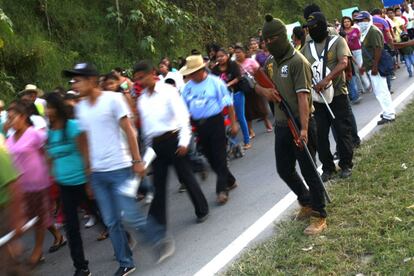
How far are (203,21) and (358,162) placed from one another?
37.3 feet

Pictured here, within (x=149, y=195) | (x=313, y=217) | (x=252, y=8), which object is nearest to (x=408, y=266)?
(x=313, y=217)

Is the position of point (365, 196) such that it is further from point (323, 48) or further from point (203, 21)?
point (203, 21)

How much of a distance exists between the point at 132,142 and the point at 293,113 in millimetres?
1507

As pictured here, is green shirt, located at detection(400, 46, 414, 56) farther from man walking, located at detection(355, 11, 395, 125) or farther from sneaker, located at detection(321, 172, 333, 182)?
→ sneaker, located at detection(321, 172, 333, 182)

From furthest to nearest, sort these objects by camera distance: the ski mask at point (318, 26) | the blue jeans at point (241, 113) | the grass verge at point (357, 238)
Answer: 1. the blue jeans at point (241, 113)
2. the ski mask at point (318, 26)
3. the grass verge at point (357, 238)

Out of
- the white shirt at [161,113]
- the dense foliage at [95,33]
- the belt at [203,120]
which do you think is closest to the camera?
the white shirt at [161,113]

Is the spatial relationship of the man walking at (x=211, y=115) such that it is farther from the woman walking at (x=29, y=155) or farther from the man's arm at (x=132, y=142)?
the woman walking at (x=29, y=155)

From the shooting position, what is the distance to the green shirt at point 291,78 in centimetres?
440

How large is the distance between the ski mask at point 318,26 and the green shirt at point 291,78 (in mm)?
1250

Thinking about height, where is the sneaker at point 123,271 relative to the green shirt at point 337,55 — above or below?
below

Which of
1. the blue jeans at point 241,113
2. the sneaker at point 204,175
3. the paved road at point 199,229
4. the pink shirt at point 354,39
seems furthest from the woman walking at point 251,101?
the sneaker at point 204,175

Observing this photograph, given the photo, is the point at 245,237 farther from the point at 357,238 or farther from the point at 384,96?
the point at 384,96

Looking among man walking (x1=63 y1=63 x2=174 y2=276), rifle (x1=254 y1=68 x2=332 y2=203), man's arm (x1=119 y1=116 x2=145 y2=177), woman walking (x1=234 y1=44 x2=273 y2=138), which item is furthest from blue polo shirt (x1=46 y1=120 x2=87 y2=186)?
woman walking (x1=234 y1=44 x2=273 y2=138)

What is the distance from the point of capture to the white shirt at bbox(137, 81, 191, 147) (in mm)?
5102
